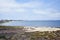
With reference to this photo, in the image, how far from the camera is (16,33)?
16.4 feet

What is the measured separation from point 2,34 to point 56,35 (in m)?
1.79

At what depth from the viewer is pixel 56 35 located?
193 inches

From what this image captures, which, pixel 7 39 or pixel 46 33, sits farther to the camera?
pixel 46 33

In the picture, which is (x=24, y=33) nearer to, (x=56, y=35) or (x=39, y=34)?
(x=39, y=34)

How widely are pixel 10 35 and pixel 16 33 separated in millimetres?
218

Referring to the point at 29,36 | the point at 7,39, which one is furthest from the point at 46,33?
the point at 7,39

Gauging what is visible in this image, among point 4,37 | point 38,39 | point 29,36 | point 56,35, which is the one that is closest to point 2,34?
point 4,37

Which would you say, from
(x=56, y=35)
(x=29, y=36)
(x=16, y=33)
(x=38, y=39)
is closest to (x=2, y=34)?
(x=16, y=33)

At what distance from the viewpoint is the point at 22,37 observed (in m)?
4.81

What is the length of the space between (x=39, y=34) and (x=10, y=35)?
97 centimetres

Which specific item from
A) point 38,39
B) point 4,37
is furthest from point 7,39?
point 38,39

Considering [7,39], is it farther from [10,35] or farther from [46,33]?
[46,33]

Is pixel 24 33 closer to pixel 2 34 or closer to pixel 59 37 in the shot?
pixel 2 34

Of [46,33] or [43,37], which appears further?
[46,33]
